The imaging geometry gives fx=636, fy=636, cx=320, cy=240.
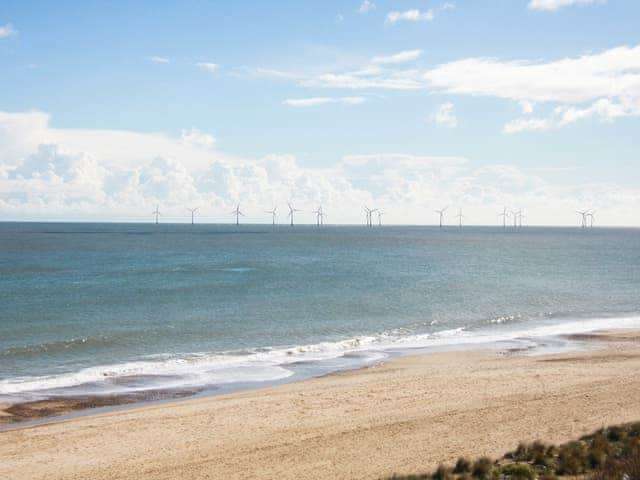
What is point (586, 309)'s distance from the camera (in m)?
55.2

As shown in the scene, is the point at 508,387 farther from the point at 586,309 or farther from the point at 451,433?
the point at 586,309

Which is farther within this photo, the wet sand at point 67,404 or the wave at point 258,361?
the wave at point 258,361

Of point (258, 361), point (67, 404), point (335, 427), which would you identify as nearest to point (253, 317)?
point (258, 361)

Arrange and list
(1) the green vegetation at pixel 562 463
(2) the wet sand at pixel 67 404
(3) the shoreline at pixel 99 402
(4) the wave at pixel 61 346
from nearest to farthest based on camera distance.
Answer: (1) the green vegetation at pixel 562 463 < (3) the shoreline at pixel 99 402 < (2) the wet sand at pixel 67 404 < (4) the wave at pixel 61 346

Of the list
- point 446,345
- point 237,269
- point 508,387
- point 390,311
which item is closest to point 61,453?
point 508,387

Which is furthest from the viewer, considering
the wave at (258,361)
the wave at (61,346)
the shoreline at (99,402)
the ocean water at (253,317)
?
the wave at (61,346)

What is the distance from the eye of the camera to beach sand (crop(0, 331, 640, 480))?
17906 mm

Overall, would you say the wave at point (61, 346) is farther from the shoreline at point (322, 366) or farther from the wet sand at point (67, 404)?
the wet sand at point (67, 404)

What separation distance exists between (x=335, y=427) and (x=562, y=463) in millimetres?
8289

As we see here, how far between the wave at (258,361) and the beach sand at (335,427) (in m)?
4.03

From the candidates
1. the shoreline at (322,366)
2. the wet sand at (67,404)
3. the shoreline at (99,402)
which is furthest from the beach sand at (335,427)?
the wet sand at (67,404)

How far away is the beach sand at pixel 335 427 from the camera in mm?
17906

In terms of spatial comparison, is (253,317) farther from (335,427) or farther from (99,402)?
(335,427)

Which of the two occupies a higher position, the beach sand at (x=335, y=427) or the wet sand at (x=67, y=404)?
the beach sand at (x=335, y=427)
